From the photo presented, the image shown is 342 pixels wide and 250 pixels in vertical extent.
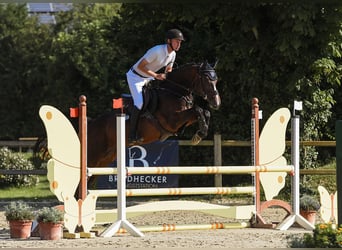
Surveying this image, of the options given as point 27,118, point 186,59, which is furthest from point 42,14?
point 186,59

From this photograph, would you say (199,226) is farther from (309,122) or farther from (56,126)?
(309,122)

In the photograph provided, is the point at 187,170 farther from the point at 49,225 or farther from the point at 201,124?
the point at 49,225

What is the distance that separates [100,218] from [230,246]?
1.51m

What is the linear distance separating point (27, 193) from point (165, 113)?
549 cm

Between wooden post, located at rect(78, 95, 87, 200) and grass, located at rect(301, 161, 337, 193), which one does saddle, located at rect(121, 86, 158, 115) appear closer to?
wooden post, located at rect(78, 95, 87, 200)

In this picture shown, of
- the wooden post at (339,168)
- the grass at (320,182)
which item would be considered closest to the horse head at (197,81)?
the wooden post at (339,168)

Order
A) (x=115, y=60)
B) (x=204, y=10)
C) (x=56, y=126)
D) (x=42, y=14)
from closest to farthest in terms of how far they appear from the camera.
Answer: (x=56, y=126)
(x=204, y=10)
(x=115, y=60)
(x=42, y=14)

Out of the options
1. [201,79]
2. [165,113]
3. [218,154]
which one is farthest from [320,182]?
[201,79]

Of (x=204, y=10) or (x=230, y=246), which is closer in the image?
(x=230, y=246)

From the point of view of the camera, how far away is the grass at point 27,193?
42.1 feet

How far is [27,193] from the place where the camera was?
→ 13.5 metres

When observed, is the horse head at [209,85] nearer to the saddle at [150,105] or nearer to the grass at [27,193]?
the saddle at [150,105]

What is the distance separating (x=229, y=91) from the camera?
44.7ft

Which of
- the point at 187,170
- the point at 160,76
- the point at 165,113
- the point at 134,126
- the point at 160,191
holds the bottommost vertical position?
the point at 160,191
